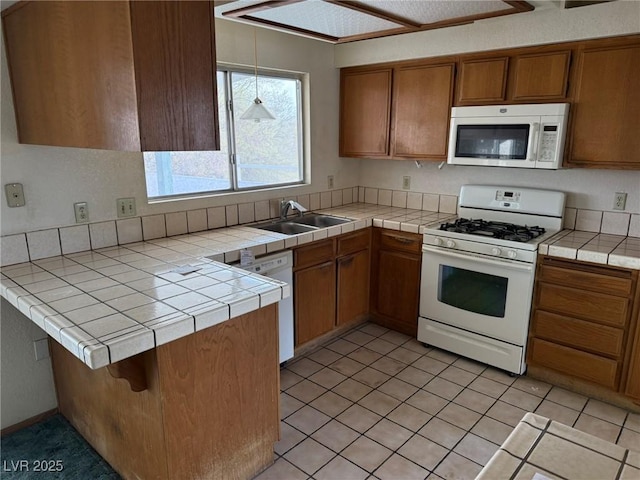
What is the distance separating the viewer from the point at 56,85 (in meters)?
1.79

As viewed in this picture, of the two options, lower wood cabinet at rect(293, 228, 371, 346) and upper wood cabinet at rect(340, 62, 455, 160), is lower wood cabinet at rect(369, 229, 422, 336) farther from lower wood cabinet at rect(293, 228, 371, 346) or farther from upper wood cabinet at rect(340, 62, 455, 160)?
upper wood cabinet at rect(340, 62, 455, 160)

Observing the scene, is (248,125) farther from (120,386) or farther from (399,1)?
(120,386)

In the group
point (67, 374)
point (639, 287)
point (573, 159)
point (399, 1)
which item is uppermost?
point (399, 1)

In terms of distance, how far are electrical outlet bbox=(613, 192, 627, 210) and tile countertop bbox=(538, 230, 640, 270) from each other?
191 mm

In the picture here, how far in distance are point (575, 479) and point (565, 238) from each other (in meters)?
2.23

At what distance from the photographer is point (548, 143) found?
273cm

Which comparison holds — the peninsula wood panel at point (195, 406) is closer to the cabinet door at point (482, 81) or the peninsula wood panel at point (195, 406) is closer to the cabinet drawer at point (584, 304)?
the cabinet drawer at point (584, 304)

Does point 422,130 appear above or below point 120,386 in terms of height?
above

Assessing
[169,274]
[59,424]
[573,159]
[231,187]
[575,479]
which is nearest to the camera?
[575,479]

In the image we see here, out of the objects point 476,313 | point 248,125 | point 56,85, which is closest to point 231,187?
point 248,125

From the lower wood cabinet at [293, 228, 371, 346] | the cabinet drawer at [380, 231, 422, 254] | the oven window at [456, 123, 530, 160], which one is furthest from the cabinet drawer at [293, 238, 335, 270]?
the oven window at [456, 123, 530, 160]

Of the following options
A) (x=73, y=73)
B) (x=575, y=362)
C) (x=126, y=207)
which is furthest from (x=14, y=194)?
(x=575, y=362)

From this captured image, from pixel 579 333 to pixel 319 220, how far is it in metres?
1.93

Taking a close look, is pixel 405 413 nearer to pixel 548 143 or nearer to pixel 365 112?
pixel 548 143
